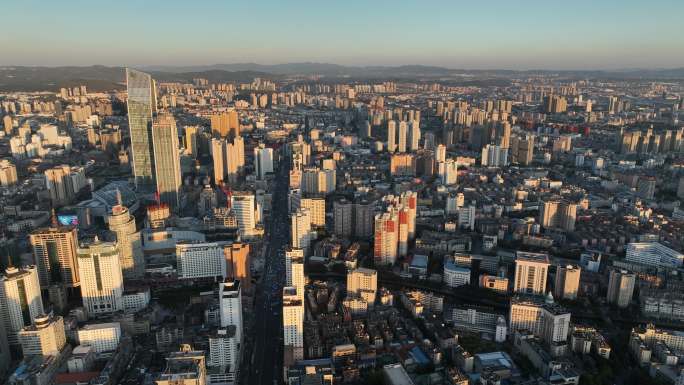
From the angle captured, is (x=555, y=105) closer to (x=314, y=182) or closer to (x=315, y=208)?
(x=314, y=182)

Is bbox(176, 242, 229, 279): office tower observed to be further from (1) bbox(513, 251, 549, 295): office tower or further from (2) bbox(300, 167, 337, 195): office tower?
(2) bbox(300, 167, 337, 195): office tower

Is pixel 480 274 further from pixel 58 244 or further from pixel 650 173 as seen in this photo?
pixel 650 173

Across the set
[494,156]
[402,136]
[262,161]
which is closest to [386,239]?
[262,161]

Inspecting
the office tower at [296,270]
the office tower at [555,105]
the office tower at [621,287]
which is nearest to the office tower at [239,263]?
the office tower at [296,270]

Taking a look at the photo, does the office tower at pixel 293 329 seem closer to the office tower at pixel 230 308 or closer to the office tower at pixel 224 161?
the office tower at pixel 230 308

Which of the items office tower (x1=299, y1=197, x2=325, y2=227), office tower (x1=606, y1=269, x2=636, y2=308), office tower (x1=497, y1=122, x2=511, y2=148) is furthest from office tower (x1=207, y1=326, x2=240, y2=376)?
office tower (x1=497, y1=122, x2=511, y2=148)

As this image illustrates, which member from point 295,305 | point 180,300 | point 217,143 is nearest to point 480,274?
point 295,305
